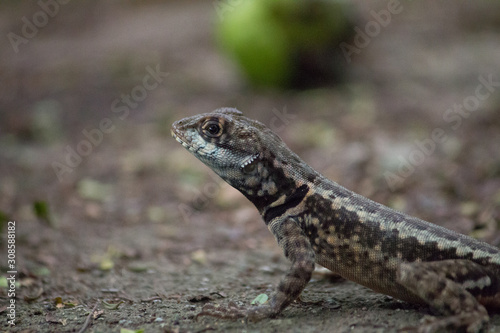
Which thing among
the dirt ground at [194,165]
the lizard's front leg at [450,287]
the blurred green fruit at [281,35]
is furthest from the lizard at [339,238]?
the blurred green fruit at [281,35]

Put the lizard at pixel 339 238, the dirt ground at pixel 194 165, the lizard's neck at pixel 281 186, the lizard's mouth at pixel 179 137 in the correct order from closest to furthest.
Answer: the lizard at pixel 339 238 < the lizard's neck at pixel 281 186 < the lizard's mouth at pixel 179 137 < the dirt ground at pixel 194 165

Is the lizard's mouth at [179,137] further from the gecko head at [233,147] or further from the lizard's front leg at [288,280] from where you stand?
the lizard's front leg at [288,280]

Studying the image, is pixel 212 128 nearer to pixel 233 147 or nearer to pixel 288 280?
pixel 233 147


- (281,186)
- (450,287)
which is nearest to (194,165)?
(281,186)

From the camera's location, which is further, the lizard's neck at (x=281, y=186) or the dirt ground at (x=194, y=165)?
the dirt ground at (x=194, y=165)

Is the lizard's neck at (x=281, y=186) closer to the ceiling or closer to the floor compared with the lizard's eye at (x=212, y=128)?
closer to the floor

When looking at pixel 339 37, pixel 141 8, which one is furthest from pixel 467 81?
pixel 141 8
